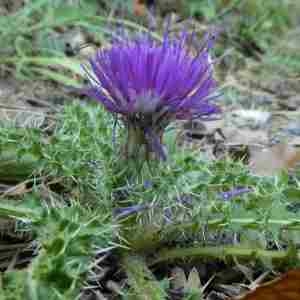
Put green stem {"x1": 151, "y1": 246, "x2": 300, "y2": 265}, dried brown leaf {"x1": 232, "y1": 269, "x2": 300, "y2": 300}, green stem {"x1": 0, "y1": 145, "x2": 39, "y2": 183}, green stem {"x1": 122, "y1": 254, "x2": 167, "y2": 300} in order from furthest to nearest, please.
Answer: green stem {"x1": 0, "y1": 145, "x2": 39, "y2": 183} → green stem {"x1": 151, "y1": 246, "x2": 300, "y2": 265} → green stem {"x1": 122, "y1": 254, "x2": 167, "y2": 300} → dried brown leaf {"x1": 232, "y1": 269, "x2": 300, "y2": 300}

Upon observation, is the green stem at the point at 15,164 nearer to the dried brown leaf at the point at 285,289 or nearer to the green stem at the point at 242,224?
the green stem at the point at 242,224

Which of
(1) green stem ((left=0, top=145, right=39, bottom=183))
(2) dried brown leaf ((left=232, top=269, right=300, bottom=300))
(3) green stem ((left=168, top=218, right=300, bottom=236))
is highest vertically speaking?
(1) green stem ((left=0, top=145, right=39, bottom=183))

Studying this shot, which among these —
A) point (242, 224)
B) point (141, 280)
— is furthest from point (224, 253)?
point (141, 280)

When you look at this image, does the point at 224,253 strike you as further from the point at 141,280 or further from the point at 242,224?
the point at 141,280

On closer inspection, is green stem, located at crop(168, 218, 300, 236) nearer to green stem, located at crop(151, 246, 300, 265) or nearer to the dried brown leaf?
green stem, located at crop(151, 246, 300, 265)

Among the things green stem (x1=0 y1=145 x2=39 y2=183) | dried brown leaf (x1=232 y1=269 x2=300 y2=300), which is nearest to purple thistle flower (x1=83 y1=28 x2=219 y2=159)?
green stem (x1=0 y1=145 x2=39 y2=183)

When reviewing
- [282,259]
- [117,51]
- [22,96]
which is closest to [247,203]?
[282,259]

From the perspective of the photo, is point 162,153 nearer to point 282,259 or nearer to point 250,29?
point 282,259
